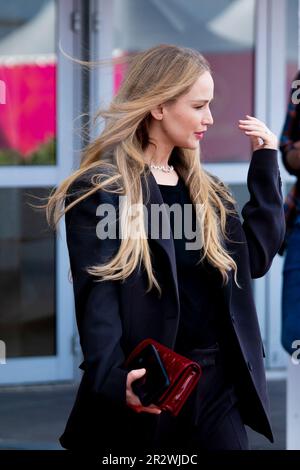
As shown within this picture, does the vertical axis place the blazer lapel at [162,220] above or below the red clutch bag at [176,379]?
above

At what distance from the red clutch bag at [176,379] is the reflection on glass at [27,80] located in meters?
3.56

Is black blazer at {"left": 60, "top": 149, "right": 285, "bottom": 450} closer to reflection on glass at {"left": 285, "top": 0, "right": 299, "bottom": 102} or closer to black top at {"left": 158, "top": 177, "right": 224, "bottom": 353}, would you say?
black top at {"left": 158, "top": 177, "right": 224, "bottom": 353}

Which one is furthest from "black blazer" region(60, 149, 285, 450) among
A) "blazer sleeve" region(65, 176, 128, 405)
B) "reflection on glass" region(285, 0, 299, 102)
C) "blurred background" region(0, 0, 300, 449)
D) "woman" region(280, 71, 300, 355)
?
"reflection on glass" region(285, 0, 299, 102)

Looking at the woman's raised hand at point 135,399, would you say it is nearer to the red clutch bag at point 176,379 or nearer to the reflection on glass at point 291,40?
the red clutch bag at point 176,379

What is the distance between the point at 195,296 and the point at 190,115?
0.48 m

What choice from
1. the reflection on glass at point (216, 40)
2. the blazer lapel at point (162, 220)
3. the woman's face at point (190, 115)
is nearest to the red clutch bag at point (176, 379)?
the blazer lapel at point (162, 220)

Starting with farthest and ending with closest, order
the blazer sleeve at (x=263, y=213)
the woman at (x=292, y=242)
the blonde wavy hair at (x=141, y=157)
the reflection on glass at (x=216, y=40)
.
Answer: the reflection on glass at (x=216, y=40) < the woman at (x=292, y=242) < the blazer sleeve at (x=263, y=213) < the blonde wavy hair at (x=141, y=157)

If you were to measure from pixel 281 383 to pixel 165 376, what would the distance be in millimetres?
3901

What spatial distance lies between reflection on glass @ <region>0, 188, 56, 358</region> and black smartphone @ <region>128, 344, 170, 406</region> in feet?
11.4

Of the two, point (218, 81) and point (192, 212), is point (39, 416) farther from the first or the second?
point (192, 212)

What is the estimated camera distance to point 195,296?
2932 mm

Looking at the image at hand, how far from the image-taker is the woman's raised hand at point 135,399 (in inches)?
105

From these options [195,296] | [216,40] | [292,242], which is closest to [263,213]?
[195,296]

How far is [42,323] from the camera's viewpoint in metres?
6.26
